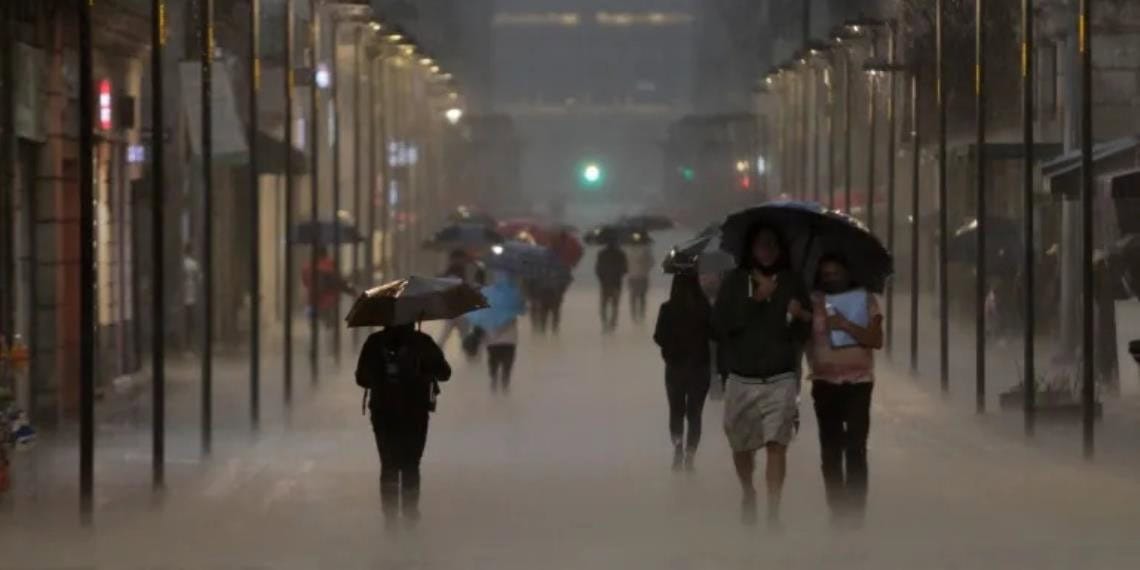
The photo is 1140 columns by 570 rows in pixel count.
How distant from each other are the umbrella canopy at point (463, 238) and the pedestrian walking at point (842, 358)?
50.5 metres

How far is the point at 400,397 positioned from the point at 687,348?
5631 mm

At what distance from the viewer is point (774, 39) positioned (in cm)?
15900

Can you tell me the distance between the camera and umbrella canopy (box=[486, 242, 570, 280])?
45747 mm

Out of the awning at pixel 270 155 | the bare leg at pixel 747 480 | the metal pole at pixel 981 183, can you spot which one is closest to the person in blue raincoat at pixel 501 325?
the metal pole at pixel 981 183

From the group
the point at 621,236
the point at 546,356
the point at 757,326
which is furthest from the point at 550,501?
Answer: the point at 621,236

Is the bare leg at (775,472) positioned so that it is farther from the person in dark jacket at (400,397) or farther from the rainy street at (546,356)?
the person in dark jacket at (400,397)

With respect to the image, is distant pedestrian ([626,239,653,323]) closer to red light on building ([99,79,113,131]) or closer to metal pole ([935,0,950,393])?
metal pole ([935,0,950,393])

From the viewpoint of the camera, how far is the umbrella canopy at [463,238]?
71.9m

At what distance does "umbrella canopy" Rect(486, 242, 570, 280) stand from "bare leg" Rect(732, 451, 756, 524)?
22928mm

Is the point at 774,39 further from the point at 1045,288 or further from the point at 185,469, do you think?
the point at 185,469

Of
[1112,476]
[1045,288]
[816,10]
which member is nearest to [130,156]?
[1045,288]

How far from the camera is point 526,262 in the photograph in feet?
169

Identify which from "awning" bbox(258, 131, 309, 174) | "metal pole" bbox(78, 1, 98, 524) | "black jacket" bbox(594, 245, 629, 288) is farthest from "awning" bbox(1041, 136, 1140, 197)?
"black jacket" bbox(594, 245, 629, 288)

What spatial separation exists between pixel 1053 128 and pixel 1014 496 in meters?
34.4
